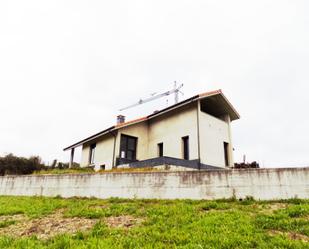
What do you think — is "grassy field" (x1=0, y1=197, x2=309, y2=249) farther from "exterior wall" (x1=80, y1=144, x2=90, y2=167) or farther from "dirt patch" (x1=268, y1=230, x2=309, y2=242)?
"exterior wall" (x1=80, y1=144, x2=90, y2=167)

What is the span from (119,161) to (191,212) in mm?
9845

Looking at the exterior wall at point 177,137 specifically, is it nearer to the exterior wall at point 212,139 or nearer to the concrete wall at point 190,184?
the exterior wall at point 212,139

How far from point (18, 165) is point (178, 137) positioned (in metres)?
14.6

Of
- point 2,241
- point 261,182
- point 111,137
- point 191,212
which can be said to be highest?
point 111,137

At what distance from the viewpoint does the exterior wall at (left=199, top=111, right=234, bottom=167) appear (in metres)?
13.5

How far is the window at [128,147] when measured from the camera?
15852 millimetres

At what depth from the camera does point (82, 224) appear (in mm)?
5594

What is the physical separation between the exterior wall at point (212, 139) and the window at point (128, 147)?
5072mm

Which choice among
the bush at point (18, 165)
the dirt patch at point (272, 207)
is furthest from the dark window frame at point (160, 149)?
the bush at point (18, 165)

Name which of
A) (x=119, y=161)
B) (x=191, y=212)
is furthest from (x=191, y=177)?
(x=119, y=161)

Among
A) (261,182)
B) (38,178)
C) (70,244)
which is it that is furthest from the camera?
(38,178)

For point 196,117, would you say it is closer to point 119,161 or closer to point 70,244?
point 119,161

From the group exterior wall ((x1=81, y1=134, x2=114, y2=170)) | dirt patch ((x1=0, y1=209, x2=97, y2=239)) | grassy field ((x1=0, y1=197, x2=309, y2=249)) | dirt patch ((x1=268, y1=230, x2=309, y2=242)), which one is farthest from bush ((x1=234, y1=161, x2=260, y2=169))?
dirt patch ((x1=0, y1=209, x2=97, y2=239))

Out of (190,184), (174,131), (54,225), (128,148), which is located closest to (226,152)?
(174,131)
